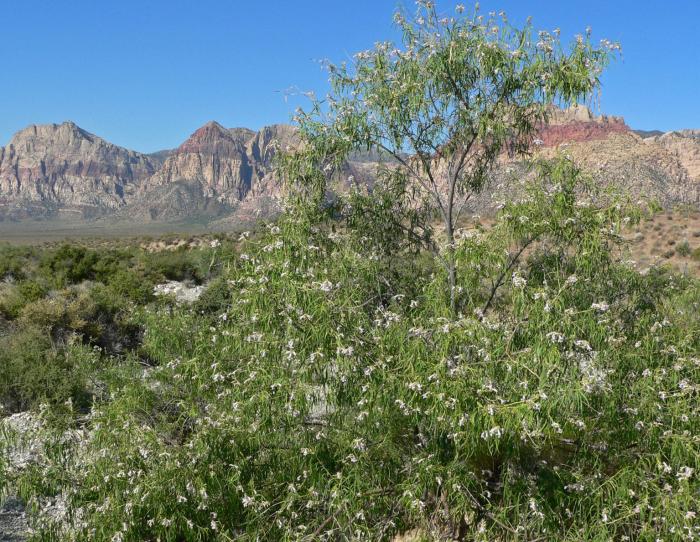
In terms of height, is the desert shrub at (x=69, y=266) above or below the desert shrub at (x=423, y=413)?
below

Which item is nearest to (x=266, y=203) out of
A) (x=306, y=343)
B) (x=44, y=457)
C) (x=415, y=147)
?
(x=415, y=147)

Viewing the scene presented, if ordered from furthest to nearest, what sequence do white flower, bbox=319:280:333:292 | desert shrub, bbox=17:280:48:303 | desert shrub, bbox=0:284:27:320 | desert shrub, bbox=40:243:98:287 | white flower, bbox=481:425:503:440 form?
desert shrub, bbox=40:243:98:287 < desert shrub, bbox=17:280:48:303 < desert shrub, bbox=0:284:27:320 < white flower, bbox=319:280:333:292 < white flower, bbox=481:425:503:440

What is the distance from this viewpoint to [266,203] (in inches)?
285

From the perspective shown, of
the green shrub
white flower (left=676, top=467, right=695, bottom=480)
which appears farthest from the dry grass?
white flower (left=676, top=467, right=695, bottom=480)

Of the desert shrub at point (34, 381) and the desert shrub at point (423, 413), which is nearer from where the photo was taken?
the desert shrub at point (423, 413)

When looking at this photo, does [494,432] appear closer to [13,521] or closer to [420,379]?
[420,379]

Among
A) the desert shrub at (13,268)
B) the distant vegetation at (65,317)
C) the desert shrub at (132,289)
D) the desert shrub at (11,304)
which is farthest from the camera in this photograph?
the desert shrub at (13,268)

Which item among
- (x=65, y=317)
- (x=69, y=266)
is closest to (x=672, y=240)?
(x=69, y=266)

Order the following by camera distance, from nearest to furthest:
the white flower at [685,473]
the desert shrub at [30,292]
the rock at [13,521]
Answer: the white flower at [685,473]
the rock at [13,521]
the desert shrub at [30,292]

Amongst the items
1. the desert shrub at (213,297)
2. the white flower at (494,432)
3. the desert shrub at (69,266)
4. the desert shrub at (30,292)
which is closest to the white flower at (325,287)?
the white flower at (494,432)

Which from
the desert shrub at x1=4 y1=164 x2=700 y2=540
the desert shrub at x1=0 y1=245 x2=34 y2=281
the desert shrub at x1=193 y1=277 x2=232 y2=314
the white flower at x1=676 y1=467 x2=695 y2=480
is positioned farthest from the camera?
the desert shrub at x1=0 y1=245 x2=34 y2=281

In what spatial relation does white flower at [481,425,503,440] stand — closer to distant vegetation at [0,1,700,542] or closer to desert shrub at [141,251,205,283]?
distant vegetation at [0,1,700,542]

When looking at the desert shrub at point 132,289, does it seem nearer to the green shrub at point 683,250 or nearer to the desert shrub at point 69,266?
the desert shrub at point 69,266

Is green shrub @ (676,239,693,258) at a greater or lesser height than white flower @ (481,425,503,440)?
greater
